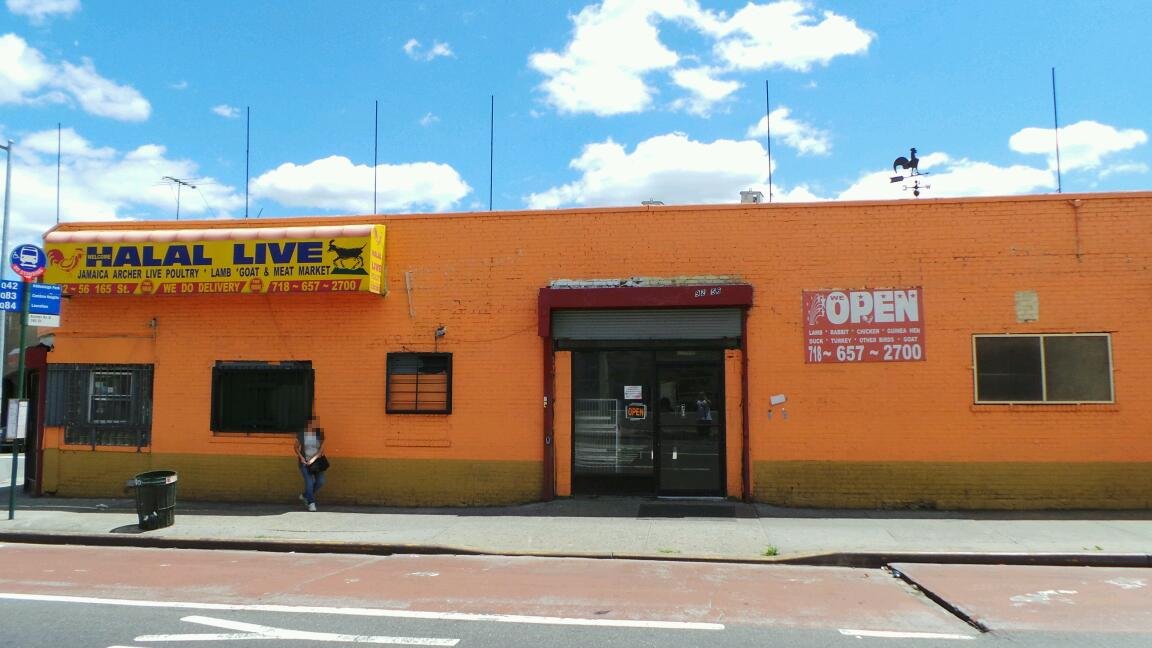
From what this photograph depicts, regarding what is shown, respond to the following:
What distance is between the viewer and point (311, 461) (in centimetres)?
1272

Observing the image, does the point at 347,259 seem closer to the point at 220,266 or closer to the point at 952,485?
the point at 220,266

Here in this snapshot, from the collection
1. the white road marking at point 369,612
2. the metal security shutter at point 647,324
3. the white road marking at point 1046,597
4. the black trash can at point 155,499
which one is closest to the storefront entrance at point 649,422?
the metal security shutter at point 647,324

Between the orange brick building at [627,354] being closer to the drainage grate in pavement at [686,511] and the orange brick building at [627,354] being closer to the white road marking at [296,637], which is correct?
the drainage grate in pavement at [686,511]

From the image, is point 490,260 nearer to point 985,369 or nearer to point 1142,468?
point 985,369

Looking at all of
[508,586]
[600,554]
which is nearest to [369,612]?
[508,586]

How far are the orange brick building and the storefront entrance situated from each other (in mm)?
37

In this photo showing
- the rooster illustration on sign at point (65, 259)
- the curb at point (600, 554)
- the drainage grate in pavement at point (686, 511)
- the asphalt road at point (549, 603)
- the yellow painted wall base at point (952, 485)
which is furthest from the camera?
the rooster illustration on sign at point (65, 259)

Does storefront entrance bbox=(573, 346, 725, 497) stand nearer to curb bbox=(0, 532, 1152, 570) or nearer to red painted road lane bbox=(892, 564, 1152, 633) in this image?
curb bbox=(0, 532, 1152, 570)

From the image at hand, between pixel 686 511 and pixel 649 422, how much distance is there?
1.58 meters

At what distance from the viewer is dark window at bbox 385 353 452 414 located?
13.2 meters

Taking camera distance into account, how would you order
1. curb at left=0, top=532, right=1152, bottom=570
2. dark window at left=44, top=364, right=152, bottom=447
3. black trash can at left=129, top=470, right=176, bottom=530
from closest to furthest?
curb at left=0, top=532, right=1152, bottom=570 → black trash can at left=129, top=470, right=176, bottom=530 → dark window at left=44, top=364, right=152, bottom=447

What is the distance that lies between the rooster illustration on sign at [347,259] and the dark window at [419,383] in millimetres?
1536

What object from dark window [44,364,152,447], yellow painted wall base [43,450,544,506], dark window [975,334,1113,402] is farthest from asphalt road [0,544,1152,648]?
dark window [44,364,152,447]

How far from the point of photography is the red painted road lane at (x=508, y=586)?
24.0 ft
